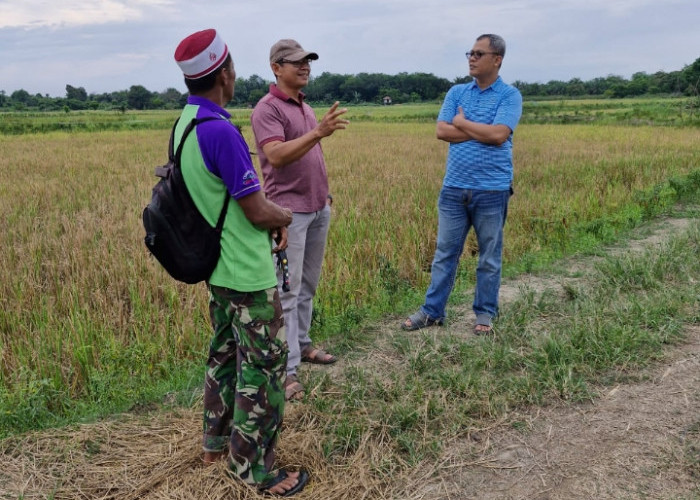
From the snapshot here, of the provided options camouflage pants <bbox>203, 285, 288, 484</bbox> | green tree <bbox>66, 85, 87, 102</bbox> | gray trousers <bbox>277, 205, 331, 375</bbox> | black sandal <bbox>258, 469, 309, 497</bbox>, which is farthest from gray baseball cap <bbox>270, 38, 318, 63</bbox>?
green tree <bbox>66, 85, 87, 102</bbox>

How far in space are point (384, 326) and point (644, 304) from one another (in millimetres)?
1927

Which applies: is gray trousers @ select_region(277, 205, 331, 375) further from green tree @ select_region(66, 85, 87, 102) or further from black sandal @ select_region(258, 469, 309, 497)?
green tree @ select_region(66, 85, 87, 102)

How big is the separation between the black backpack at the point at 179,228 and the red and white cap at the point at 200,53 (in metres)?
0.19

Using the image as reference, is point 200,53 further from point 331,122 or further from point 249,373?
point 249,373

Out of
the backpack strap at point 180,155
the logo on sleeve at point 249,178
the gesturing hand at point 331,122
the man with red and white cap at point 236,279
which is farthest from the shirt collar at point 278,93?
the logo on sleeve at point 249,178

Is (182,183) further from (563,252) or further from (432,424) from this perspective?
(563,252)

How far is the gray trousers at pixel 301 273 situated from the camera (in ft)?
10.6

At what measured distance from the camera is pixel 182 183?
84.4 inches

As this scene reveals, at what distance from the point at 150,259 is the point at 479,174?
3.07 meters

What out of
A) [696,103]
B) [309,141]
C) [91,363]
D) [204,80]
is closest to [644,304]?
[309,141]

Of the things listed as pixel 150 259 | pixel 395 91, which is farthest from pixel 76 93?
pixel 150 259

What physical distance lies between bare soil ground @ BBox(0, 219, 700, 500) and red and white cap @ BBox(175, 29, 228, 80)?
65.2 inches

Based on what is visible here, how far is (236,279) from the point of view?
86.7 inches

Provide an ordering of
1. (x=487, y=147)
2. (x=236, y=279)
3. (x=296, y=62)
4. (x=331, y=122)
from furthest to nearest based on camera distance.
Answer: (x=487, y=147) < (x=296, y=62) < (x=331, y=122) < (x=236, y=279)
